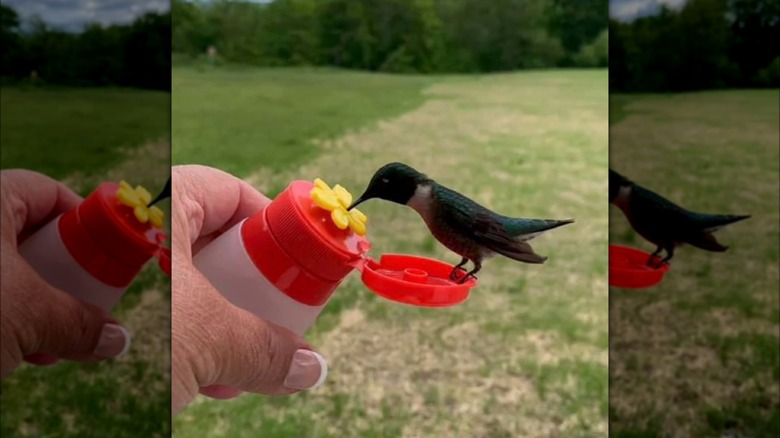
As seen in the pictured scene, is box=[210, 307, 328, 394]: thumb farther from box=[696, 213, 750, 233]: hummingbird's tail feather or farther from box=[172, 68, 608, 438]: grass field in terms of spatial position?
box=[696, 213, 750, 233]: hummingbird's tail feather

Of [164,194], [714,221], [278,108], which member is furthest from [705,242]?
[164,194]

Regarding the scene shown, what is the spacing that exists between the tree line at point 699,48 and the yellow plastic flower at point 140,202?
710 millimetres

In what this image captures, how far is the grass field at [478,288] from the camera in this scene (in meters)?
1.23

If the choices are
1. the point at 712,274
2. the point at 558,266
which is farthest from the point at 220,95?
the point at 712,274

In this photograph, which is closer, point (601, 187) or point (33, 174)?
point (33, 174)

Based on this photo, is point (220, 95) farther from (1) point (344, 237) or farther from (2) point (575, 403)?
(2) point (575, 403)

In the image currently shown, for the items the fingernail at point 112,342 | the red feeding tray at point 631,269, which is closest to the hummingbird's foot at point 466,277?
the red feeding tray at point 631,269

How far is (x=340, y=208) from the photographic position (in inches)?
42.8

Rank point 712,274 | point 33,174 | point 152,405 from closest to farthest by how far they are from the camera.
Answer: point 33,174, point 152,405, point 712,274

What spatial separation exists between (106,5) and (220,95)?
220 mm

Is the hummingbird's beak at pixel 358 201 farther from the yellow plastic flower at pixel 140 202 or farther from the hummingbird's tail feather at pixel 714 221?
the hummingbird's tail feather at pixel 714 221

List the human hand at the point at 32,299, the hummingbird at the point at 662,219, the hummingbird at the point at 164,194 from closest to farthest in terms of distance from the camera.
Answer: the human hand at the point at 32,299 < the hummingbird at the point at 164,194 < the hummingbird at the point at 662,219

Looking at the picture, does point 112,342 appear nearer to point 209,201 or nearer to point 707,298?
point 209,201

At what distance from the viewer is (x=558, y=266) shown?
48.4 inches
